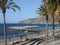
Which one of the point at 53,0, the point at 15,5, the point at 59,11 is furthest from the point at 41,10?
the point at 59,11

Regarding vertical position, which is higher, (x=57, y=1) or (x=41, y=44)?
(x=57, y=1)

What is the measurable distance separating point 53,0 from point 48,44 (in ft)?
39.0

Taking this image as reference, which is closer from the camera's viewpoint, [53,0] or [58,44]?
[53,0]

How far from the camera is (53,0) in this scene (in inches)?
1007

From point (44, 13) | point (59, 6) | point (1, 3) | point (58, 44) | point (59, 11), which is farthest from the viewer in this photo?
point (44, 13)

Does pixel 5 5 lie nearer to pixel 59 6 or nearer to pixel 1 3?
pixel 1 3

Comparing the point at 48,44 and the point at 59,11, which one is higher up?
the point at 59,11

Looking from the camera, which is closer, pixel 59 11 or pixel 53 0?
pixel 59 11

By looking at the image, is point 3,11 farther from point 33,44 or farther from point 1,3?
point 33,44

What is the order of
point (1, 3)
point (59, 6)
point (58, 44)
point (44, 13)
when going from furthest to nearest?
point (44, 13), point (58, 44), point (1, 3), point (59, 6)

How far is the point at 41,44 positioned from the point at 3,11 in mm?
10630

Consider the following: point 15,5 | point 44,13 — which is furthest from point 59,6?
point 44,13

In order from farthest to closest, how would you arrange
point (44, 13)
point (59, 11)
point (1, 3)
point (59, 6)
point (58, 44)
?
point (44, 13) → point (58, 44) → point (1, 3) → point (59, 6) → point (59, 11)

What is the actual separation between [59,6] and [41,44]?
12.4 metres
